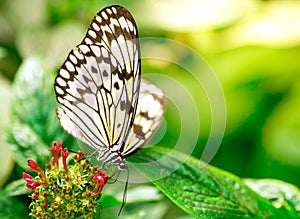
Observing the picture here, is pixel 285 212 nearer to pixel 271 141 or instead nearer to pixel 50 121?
pixel 50 121

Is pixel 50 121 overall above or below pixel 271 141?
above

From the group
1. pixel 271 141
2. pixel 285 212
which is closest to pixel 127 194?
pixel 285 212

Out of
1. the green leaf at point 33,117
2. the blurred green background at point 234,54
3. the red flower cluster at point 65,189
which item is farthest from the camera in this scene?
the blurred green background at point 234,54

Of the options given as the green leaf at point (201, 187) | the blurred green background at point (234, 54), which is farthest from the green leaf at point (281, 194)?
the blurred green background at point (234, 54)

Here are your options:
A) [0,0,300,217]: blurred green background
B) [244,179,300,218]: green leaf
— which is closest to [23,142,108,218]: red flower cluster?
[244,179,300,218]: green leaf

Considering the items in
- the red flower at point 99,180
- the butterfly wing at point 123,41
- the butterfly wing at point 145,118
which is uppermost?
the butterfly wing at point 123,41

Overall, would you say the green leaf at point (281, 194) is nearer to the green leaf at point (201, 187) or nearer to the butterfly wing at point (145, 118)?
the green leaf at point (201, 187)

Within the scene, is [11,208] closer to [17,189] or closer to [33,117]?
[17,189]
